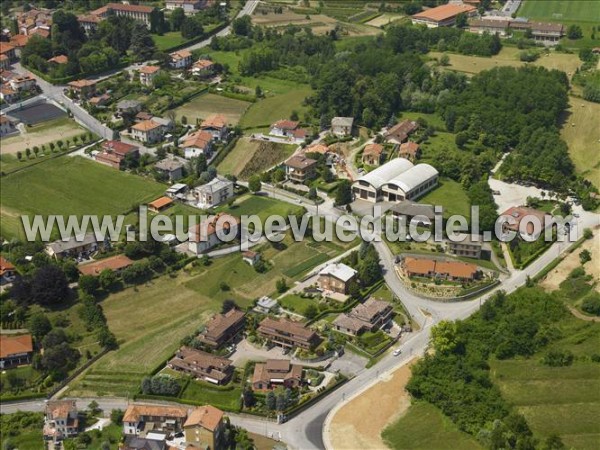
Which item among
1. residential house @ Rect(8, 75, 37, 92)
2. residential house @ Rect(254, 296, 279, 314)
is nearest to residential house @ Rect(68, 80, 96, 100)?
residential house @ Rect(8, 75, 37, 92)

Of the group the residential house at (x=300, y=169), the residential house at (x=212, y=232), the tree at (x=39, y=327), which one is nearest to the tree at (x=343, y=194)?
the residential house at (x=300, y=169)

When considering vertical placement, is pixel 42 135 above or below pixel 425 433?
above

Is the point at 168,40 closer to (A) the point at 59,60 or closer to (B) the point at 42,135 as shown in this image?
(A) the point at 59,60

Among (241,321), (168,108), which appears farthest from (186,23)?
(241,321)

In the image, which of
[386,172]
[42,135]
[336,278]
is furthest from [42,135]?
[336,278]

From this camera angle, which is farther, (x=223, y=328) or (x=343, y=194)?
(x=343, y=194)

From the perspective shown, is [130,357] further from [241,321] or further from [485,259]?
[485,259]
